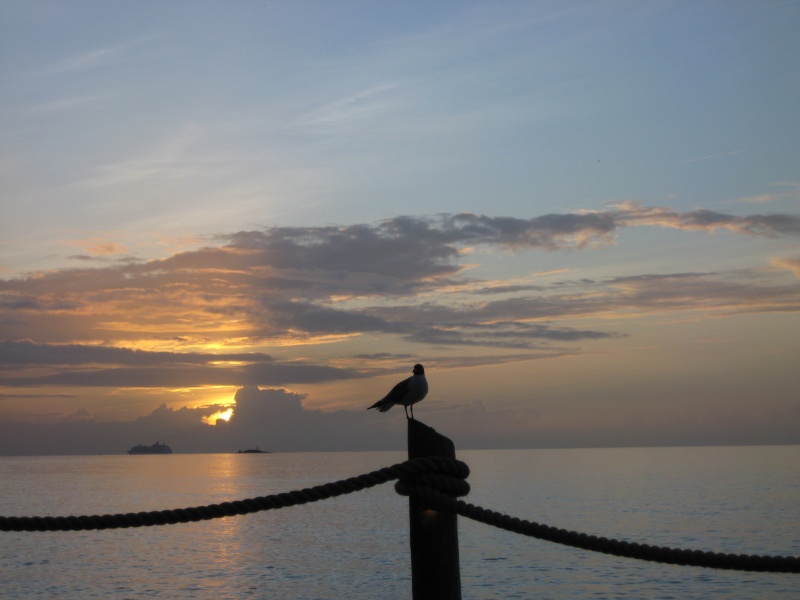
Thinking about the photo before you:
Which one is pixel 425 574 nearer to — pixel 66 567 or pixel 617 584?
pixel 617 584

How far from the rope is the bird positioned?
5.39 meters

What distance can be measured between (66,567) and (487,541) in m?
31.7

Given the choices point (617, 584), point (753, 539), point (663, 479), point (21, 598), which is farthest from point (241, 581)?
point (663, 479)


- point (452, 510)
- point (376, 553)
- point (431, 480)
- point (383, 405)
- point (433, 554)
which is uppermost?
point (383, 405)

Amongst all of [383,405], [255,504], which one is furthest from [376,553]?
[255,504]

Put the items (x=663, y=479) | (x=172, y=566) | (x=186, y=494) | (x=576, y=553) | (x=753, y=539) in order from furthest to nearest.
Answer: (x=663, y=479) → (x=186, y=494) → (x=753, y=539) → (x=576, y=553) → (x=172, y=566)

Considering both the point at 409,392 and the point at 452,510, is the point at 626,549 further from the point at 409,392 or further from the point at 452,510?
the point at 409,392

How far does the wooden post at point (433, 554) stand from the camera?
400 cm

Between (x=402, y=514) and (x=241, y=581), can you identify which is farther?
(x=402, y=514)

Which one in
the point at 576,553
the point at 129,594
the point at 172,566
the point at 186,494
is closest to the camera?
the point at 129,594

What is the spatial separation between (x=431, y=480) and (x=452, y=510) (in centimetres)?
17

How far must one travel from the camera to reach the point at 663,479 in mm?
160500

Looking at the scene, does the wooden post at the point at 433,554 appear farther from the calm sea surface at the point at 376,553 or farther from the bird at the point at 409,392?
the calm sea surface at the point at 376,553

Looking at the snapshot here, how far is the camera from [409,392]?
998 cm
